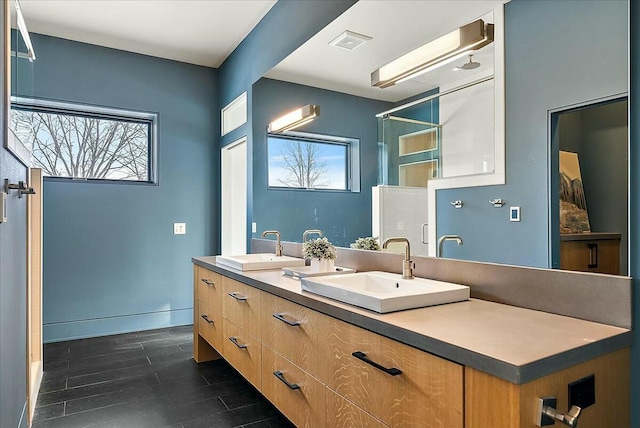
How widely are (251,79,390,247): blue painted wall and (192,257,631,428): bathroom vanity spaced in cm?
65

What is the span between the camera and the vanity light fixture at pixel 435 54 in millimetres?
1562

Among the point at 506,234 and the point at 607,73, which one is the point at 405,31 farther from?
the point at 506,234

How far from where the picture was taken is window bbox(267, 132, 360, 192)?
237 cm

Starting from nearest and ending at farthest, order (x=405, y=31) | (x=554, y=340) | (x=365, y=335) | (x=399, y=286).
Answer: (x=554, y=340) < (x=365, y=335) < (x=399, y=286) < (x=405, y=31)

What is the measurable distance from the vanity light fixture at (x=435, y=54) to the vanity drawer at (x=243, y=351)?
1.46 meters

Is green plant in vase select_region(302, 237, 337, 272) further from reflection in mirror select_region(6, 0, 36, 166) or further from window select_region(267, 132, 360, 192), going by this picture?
reflection in mirror select_region(6, 0, 36, 166)

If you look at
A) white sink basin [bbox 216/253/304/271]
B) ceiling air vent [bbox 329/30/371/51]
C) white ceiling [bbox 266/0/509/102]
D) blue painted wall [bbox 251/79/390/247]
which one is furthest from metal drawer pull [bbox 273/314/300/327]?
ceiling air vent [bbox 329/30/371/51]

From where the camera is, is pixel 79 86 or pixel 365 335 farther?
pixel 79 86

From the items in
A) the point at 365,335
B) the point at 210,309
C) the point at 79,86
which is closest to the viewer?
the point at 365,335

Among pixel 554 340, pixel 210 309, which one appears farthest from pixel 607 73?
pixel 210 309

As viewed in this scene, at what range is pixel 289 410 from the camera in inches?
69.3

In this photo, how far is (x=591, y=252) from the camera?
4.11 ft

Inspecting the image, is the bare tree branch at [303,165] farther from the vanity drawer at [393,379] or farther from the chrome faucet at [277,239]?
the vanity drawer at [393,379]

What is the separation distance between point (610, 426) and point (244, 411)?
177cm
